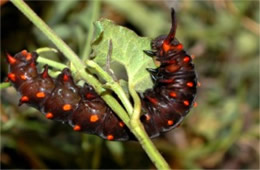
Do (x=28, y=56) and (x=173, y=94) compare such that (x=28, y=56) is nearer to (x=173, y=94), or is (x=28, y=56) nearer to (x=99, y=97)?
(x=99, y=97)

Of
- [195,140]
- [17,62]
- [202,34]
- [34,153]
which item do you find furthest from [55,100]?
[202,34]

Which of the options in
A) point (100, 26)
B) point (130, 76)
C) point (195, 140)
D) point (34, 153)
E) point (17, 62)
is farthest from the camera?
point (195, 140)

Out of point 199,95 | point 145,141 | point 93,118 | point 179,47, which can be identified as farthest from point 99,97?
point 199,95

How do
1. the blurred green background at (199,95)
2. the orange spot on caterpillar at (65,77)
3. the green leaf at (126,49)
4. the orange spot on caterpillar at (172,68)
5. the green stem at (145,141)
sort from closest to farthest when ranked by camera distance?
the green stem at (145,141) < the green leaf at (126,49) < the orange spot on caterpillar at (65,77) < the orange spot on caterpillar at (172,68) < the blurred green background at (199,95)

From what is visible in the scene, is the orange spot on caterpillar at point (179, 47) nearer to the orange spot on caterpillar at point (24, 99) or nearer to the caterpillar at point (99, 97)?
the caterpillar at point (99, 97)

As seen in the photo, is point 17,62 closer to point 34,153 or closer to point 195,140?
point 34,153

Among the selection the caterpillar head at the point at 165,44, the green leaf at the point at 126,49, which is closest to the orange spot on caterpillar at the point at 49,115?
the green leaf at the point at 126,49
